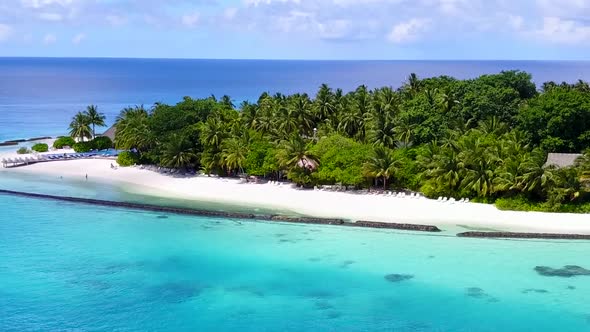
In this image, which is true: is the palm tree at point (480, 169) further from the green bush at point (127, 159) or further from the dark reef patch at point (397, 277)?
the green bush at point (127, 159)

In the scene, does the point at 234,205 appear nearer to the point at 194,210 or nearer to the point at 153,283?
the point at 194,210

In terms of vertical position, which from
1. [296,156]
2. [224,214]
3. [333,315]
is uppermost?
[296,156]

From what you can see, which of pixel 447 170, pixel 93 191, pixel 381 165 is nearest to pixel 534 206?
pixel 447 170

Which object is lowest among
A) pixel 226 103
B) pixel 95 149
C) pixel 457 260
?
pixel 457 260

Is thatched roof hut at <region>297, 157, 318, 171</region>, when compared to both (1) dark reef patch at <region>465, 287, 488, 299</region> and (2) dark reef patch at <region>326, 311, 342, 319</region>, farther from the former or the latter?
(2) dark reef patch at <region>326, 311, 342, 319</region>

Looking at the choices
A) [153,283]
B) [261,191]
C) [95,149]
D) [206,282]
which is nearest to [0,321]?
[153,283]

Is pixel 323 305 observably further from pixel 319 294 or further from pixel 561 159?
pixel 561 159

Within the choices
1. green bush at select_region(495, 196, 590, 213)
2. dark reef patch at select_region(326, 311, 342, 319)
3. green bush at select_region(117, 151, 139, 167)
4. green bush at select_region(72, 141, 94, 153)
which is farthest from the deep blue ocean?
green bush at select_region(72, 141, 94, 153)
